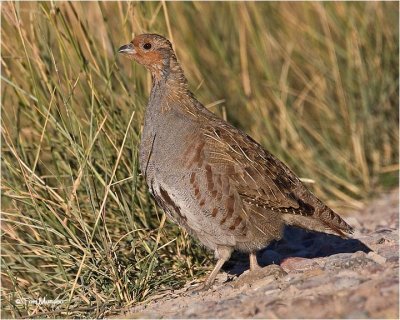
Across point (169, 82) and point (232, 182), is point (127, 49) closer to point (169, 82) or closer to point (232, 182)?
point (169, 82)

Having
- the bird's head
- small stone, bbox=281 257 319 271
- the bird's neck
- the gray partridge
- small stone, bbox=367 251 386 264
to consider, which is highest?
the bird's head

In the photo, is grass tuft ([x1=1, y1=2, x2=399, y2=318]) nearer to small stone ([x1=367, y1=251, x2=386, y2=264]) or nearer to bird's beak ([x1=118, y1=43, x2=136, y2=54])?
bird's beak ([x1=118, y1=43, x2=136, y2=54])

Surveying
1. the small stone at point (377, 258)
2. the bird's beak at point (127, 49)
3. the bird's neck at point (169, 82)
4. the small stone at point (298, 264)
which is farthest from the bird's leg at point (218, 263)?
the bird's beak at point (127, 49)

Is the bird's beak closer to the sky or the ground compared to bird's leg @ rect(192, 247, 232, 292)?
closer to the sky

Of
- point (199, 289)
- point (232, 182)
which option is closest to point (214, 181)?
point (232, 182)

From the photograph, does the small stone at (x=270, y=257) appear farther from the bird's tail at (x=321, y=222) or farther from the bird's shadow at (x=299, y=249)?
the bird's tail at (x=321, y=222)

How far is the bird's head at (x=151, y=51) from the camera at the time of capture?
5426mm

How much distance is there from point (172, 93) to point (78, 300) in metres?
1.50

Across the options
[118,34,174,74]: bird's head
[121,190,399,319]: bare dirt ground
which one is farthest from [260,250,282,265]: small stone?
[118,34,174,74]: bird's head

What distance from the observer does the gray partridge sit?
16.0 feet

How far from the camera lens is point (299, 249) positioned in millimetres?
6039

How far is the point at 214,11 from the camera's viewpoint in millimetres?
8133

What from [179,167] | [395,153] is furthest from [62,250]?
[395,153]

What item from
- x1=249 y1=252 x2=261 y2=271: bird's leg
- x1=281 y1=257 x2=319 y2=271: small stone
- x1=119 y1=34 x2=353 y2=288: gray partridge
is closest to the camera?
x1=119 y1=34 x2=353 y2=288: gray partridge
